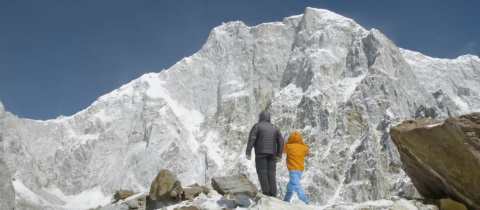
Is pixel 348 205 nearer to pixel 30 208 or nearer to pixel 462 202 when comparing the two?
pixel 462 202

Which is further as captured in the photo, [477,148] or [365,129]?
[365,129]

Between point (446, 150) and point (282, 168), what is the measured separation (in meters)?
167

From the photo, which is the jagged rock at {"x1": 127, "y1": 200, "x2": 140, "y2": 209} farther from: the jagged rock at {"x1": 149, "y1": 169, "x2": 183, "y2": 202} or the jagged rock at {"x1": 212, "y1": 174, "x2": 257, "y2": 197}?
the jagged rock at {"x1": 212, "y1": 174, "x2": 257, "y2": 197}

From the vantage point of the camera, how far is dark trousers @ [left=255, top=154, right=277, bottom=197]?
17406mm

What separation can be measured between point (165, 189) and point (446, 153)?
823 cm

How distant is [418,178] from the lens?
18.4 meters

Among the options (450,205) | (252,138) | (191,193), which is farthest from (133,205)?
(450,205)

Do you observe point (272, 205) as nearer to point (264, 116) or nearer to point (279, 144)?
point (279, 144)

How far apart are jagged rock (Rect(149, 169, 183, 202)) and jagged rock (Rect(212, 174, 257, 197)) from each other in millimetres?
1195

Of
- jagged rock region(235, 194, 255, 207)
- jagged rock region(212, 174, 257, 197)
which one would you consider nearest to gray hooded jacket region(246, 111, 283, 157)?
jagged rock region(212, 174, 257, 197)

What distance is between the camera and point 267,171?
57.6 ft

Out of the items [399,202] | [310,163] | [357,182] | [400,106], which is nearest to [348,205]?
[399,202]

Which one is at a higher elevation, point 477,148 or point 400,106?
point 400,106

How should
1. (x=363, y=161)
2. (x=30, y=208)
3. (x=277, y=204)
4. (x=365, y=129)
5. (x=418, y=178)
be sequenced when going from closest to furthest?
(x=277, y=204)
(x=418, y=178)
(x=30, y=208)
(x=363, y=161)
(x=365, y=129)
